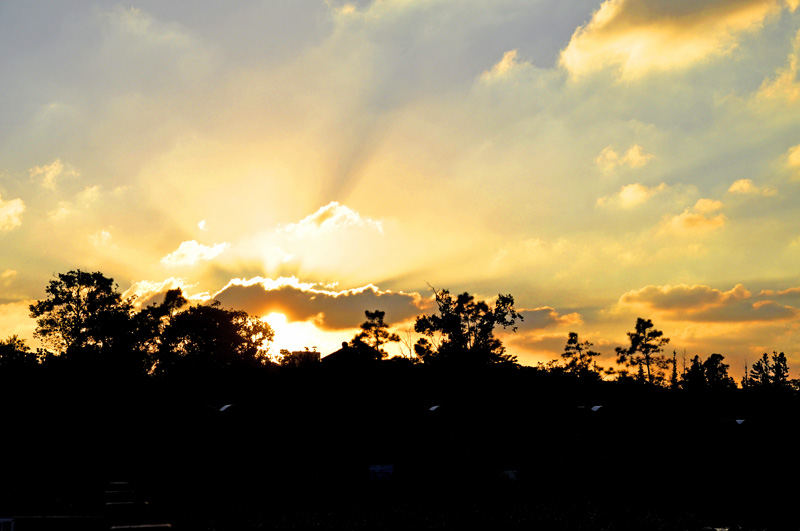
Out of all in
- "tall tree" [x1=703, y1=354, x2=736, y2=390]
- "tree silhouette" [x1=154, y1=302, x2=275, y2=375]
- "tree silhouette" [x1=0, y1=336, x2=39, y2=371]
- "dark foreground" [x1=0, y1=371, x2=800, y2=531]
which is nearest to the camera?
"dark foreground" [x1=0, y1=371, x2=800, y2=531]

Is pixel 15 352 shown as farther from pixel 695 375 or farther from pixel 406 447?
pixel 695 375

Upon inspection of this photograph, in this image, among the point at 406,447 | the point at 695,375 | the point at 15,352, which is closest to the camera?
the point at 406,447

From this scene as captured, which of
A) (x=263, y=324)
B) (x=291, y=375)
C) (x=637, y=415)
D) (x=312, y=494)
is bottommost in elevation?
(x=312, y=494)

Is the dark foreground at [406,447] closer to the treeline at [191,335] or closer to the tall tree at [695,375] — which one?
the treeline at [191,335]

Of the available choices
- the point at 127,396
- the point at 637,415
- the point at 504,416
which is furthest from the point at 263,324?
the point at 637,415

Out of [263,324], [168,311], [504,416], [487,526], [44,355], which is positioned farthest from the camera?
[263,324]

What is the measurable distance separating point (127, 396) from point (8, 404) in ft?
19.9

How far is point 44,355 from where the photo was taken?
58.1 meters

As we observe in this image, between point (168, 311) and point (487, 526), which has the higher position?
point (168, 311)

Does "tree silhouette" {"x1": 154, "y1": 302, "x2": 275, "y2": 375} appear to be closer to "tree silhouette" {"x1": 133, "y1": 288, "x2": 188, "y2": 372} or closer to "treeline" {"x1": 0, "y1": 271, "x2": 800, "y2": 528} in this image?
"tree silhouette" {"x1": 133, "y1": 288, "x2": 188, "y2": 372}

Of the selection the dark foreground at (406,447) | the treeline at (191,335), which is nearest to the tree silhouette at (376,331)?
the treeline at (191,335)

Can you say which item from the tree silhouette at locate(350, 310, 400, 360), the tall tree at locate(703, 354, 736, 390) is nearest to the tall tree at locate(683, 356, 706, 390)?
the tall tree at locate(703, 354, 736, 390)

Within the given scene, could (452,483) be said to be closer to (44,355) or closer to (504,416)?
(504,416)

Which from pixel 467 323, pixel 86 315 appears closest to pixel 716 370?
pixel 467 323
